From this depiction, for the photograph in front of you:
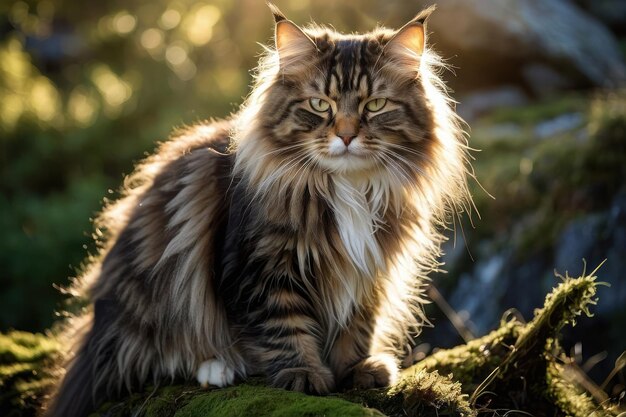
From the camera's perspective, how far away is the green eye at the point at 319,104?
2470mm

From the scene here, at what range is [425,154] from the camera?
2.55 meters

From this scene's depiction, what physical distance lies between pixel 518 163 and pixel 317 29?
253 centimetres

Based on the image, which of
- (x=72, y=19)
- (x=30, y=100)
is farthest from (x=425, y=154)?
(x=72, y=19)

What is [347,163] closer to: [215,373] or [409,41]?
[409,41]

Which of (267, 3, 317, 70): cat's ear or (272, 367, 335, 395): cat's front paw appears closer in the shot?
(272, 367, 335, 395): cat's front paw

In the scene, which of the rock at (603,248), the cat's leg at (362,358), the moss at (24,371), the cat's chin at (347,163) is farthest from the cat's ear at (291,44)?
the rock at (603,248)

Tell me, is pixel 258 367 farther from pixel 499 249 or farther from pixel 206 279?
pixel 499 249

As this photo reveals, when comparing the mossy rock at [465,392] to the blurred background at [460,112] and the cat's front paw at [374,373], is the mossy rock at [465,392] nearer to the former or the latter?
the cat's front paw at [374,373]

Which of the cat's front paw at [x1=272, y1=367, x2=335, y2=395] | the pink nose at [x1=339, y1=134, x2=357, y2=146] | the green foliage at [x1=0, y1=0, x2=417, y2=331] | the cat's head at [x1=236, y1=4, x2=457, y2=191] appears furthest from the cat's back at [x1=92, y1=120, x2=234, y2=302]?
the green foliage at [x1=0, y1=0, x2=417, y2=331]

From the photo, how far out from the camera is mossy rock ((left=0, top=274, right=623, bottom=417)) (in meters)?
2.07

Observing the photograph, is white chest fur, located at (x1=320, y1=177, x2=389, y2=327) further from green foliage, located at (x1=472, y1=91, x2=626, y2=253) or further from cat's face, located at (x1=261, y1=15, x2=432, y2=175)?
green foliage, located at (x1=472, y1=91, x2=626, y2=253)

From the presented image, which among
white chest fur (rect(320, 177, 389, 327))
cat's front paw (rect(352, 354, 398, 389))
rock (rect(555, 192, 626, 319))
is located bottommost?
rock (rect(555, 192, 626, 319))

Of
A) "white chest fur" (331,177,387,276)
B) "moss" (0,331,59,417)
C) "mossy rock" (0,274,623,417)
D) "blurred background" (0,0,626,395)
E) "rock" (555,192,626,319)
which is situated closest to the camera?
"mossy rock" (0,274,623,417)

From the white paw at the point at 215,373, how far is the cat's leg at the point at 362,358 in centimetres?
37
